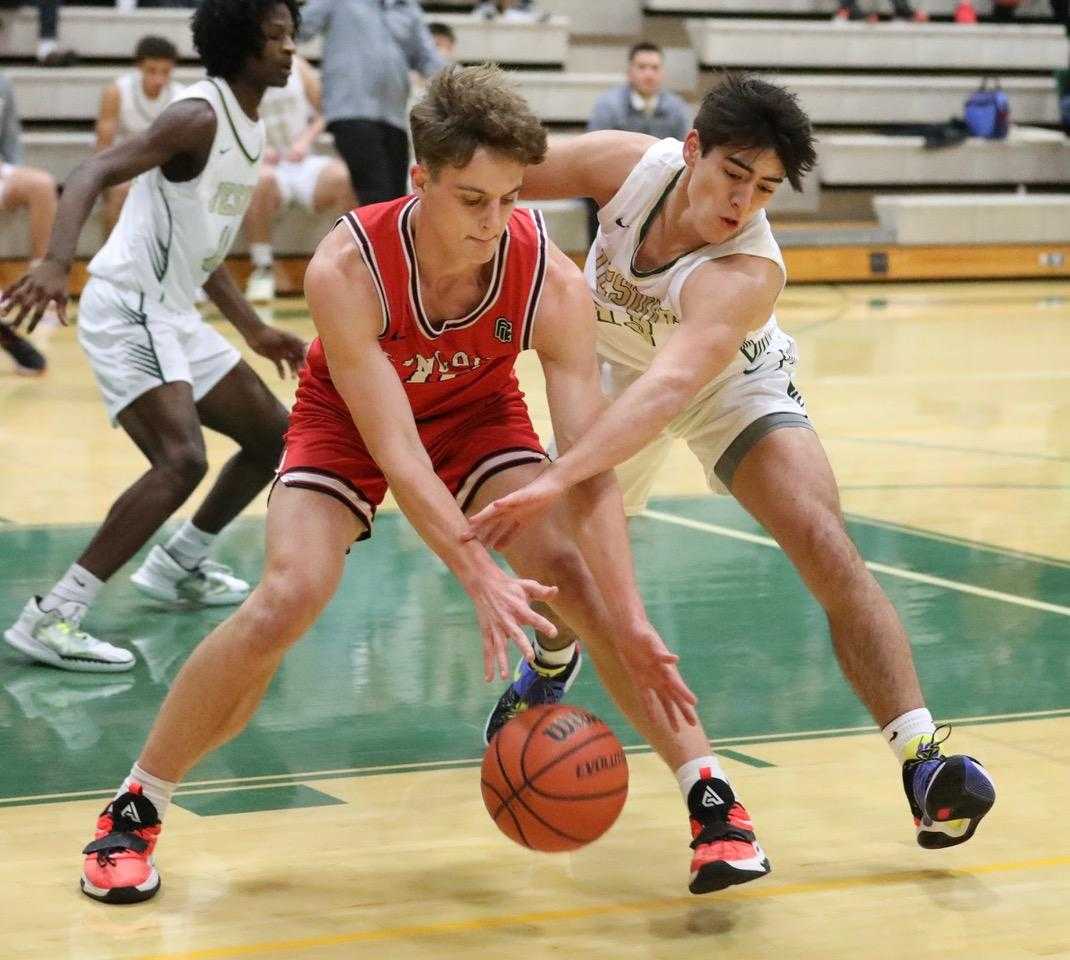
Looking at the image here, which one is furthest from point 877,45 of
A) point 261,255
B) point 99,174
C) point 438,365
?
point 438,365

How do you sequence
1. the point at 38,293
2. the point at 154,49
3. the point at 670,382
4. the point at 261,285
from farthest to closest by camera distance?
the point at 261,285, the point at 154,49, the point at 38,293, the point at 670,382

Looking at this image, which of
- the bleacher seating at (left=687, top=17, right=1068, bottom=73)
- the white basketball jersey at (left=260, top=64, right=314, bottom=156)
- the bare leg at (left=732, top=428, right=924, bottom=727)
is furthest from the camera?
the bleacher seating at (left=687, top=17, right=1068, bottom=73)

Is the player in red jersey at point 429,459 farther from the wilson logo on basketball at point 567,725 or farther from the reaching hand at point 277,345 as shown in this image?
the reaching hand at point 277,345

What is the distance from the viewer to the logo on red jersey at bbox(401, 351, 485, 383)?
3.80m

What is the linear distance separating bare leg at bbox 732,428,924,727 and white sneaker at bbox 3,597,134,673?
199cm

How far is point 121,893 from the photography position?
3500 millimetres

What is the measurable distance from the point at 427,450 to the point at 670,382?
1.74 feet

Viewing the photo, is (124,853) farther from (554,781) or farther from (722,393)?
(722,393)

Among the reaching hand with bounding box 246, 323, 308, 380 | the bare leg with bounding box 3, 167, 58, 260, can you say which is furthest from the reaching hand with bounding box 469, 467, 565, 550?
the bare leg with bounding box 3, 167, 58, 260

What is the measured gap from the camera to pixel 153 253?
225 inches

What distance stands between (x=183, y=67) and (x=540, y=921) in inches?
496

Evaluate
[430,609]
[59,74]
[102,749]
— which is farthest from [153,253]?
[59,74]

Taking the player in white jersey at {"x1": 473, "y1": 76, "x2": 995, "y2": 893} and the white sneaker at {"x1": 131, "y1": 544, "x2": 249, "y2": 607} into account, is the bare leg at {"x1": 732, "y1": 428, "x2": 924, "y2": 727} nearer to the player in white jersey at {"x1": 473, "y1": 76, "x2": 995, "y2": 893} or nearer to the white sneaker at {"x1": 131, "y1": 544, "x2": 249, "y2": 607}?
the player in white jersey at {"x1": 473, "y1": 76, "x2": 995, "y2": 893}

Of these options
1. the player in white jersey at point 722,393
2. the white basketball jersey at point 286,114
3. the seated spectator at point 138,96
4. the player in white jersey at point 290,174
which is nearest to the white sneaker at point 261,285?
the player in white jersey at point 290,174
